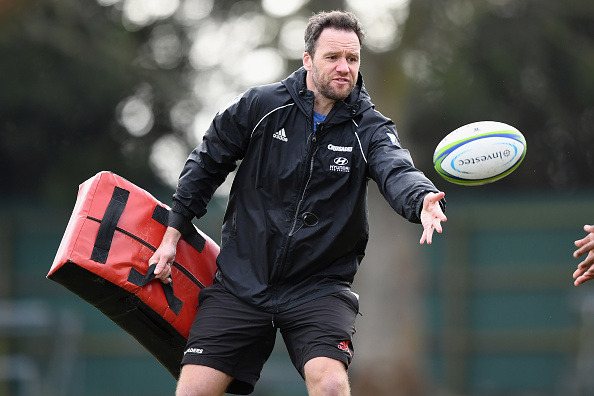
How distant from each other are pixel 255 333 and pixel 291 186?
0.85 meters

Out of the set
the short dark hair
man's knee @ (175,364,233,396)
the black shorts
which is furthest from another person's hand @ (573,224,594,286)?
man's knee @ (175,364,233,396)

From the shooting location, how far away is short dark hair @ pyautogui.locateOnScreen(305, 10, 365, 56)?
5473 millimetres

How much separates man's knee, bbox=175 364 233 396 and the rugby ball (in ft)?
5.74

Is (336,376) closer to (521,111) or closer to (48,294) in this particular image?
(48,294)

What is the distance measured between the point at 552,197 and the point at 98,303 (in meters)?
9.48

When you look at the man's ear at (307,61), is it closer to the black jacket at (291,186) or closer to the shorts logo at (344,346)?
the black jacket at (291,186)

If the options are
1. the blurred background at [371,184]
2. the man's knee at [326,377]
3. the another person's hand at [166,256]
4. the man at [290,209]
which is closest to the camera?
the man's knee at [326,377]

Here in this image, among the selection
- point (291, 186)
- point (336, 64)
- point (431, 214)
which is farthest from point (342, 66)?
point (431, 214)

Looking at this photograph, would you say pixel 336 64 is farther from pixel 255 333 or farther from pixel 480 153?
pixel 255 333

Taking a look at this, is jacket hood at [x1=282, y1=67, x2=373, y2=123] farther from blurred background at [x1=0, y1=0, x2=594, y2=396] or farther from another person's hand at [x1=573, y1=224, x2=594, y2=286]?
blurred background at [x1=0, y1=0, x2=594, y2=396]

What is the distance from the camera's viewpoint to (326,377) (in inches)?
193

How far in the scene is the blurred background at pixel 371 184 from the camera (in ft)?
41.4

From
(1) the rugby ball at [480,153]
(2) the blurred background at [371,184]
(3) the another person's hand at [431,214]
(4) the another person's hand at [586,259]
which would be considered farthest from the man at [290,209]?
(2) the blurred background at [371,184]

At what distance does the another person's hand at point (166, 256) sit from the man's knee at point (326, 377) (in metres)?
1.04
